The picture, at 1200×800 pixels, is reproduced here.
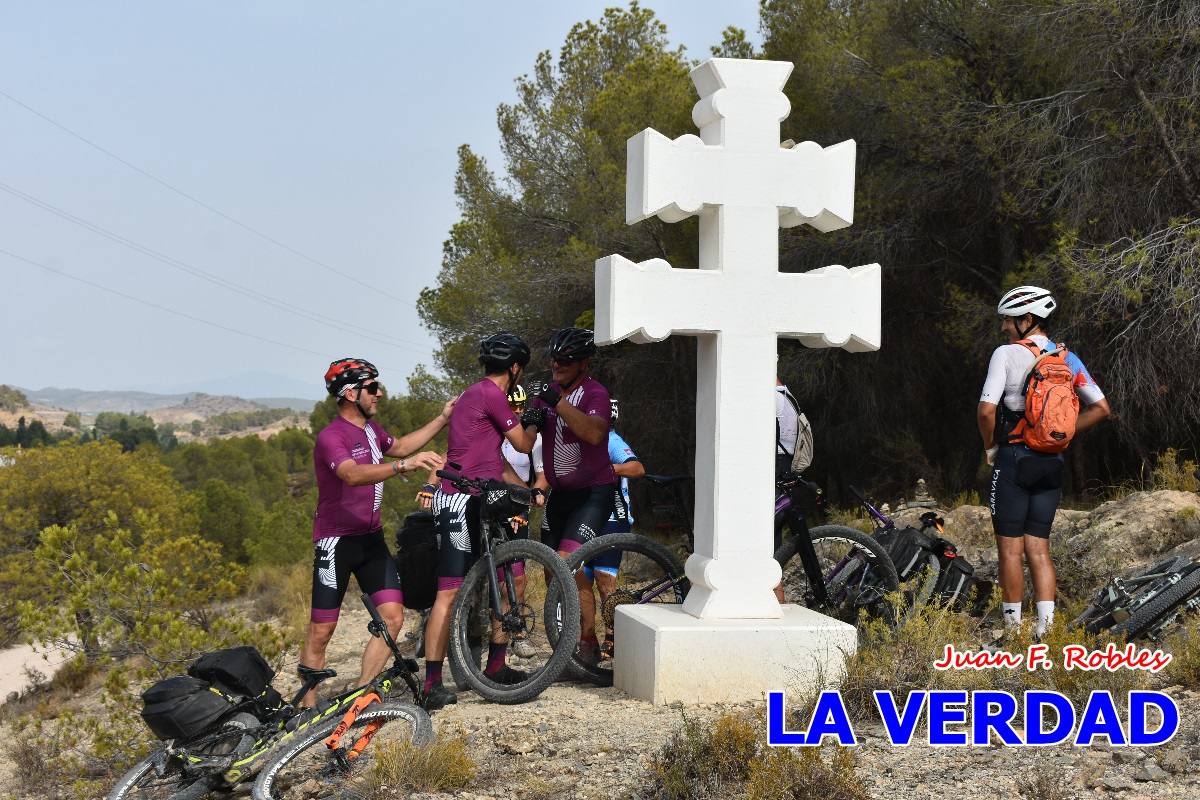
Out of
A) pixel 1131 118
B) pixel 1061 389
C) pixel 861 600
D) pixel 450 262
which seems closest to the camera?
pixel 1061 389

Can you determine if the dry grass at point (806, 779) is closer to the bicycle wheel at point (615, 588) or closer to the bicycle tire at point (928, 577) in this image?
the bicycle wheel at point (615, 588)

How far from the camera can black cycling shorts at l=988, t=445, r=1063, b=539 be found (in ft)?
18.9

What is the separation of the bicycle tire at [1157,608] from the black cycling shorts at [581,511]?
246 centimetres

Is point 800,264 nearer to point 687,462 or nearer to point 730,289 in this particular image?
point 687,462

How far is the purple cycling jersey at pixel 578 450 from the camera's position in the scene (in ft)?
→ 19.6

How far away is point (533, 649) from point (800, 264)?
29.7 ft

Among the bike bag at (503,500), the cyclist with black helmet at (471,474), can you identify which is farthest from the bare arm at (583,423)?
the bike bag at (503,500)

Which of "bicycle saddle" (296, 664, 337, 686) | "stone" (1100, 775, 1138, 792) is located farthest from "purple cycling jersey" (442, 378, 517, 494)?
"stone" (1100, 775, 1138, 792)

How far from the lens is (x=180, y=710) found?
178 inches

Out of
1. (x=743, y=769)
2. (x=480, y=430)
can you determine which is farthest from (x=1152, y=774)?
(x=480, y=430)

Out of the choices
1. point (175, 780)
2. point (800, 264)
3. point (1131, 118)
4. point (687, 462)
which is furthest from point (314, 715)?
point (687, 462)

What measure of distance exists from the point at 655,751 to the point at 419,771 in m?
0.86

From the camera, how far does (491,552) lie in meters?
5.56

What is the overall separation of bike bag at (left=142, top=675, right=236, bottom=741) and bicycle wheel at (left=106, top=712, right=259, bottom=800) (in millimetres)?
65
